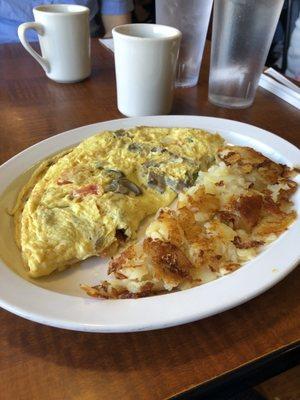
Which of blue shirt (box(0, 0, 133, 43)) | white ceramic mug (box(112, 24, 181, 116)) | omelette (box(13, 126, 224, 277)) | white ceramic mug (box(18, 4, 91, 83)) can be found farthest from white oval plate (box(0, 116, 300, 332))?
blue shirt (box(0, 0, 133, 43))

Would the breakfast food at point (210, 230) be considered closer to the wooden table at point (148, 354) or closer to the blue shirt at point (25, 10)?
the wooden table at point (148, 354)

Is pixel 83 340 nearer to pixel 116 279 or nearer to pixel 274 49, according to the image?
pixel 116 279

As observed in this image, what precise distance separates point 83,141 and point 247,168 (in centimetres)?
40

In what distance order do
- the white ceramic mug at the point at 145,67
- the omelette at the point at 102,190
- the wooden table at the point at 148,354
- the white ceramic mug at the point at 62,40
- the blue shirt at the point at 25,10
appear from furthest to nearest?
the blue shirt at the point at 25,10 < the white ceramic mug at the point at 62,40 < the white ceramic mug at the point at 145,67 < the omelette at the point at 102,190 < the wooden table at the point at 148,354

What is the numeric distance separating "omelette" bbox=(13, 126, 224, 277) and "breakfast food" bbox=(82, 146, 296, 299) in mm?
59

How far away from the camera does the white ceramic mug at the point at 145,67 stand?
931 millimetres

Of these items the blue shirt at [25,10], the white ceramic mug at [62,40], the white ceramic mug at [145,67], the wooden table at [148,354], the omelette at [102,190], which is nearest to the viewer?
the wooden table at [148,354]

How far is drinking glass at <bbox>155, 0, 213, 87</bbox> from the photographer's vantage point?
1120mm

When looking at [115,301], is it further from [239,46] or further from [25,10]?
[25,10]

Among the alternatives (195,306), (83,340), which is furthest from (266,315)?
(83,340)

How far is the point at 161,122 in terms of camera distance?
981 mm

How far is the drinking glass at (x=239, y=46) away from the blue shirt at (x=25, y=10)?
1.02 m

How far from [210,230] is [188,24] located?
0.81 metres

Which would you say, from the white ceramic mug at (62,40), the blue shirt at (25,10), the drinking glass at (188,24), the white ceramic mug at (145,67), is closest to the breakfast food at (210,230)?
the white ceramic mug at (145,67)
